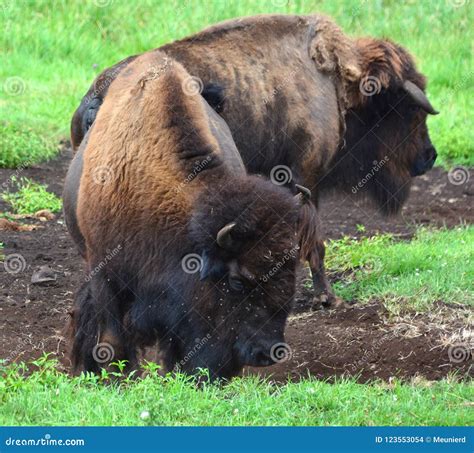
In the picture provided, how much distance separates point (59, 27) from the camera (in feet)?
50.4

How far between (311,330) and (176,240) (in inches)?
82.7

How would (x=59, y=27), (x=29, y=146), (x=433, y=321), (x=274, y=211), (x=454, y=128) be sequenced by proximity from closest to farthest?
(x=274, y=211) → (x=433, y=321) → (x=29, y=146) → (x=454, y=128) → (x=59, y=27)

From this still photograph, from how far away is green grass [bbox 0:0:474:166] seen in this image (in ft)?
44.7

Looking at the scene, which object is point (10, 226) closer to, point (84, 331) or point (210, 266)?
point (84, 331)

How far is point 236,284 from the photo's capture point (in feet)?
20.8

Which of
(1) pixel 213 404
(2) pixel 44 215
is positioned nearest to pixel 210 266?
(1) pixel 213 404

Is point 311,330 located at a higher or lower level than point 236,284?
lower

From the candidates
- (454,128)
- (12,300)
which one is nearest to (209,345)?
(12,300)

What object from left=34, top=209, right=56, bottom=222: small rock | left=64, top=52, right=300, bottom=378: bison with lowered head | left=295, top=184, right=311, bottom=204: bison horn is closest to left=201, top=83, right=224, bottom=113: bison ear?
left=64, top=52, right=300, bottom=378: bison with lowered head

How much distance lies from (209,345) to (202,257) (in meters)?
0.51

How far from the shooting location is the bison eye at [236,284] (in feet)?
20.8

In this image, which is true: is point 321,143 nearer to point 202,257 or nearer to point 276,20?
point 276,20

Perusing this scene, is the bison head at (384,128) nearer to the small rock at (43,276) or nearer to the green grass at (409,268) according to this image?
the green grass at (409,268)

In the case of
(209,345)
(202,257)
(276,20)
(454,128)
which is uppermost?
(276,20)
